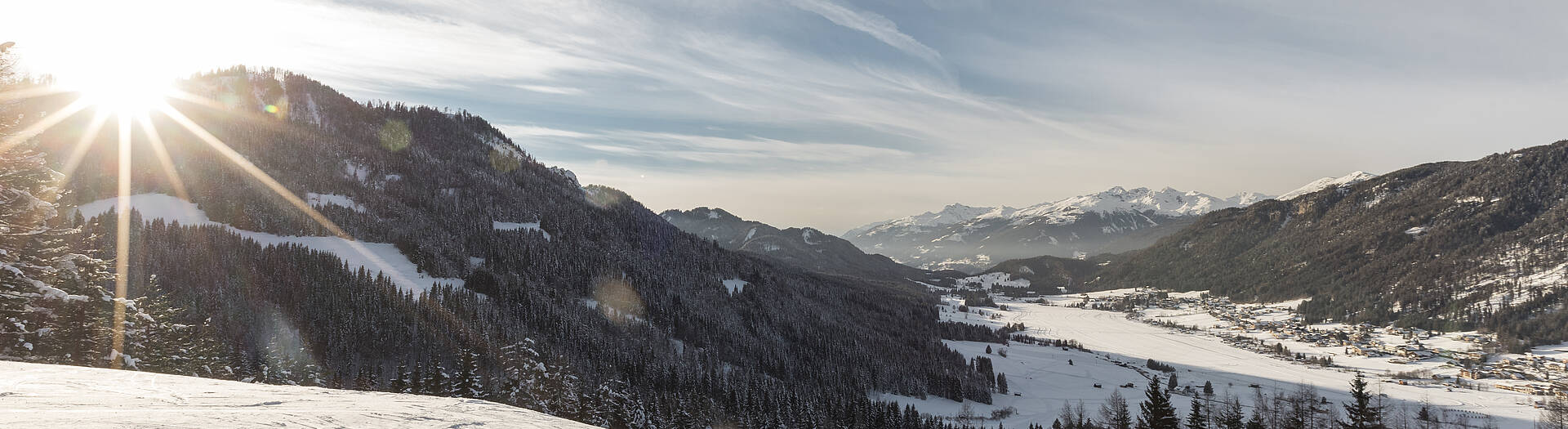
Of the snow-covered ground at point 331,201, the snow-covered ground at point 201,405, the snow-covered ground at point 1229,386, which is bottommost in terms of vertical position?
the snow-covered ground at point 1229,386

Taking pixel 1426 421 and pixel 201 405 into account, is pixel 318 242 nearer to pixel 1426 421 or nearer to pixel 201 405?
pixel 201 405

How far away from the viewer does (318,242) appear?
125125 millimetres

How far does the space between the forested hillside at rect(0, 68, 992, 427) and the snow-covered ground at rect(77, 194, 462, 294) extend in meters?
2.01

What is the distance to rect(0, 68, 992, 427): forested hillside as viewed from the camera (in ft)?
252

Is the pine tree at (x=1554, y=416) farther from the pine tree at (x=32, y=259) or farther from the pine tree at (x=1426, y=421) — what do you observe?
the pine tree at (x=32, y=259)

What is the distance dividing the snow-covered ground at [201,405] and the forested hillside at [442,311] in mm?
19856

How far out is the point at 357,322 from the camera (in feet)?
310

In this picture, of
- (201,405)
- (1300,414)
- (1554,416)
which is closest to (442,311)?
(201,405)

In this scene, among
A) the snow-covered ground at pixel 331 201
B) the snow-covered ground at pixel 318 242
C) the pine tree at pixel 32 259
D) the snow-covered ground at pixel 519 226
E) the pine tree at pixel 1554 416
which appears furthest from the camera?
the snow-covered ground at pixel 519 226

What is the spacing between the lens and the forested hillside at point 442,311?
76750 millimetres

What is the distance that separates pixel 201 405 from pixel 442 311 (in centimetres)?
10635

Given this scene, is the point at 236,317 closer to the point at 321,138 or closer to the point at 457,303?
the point at 457,303

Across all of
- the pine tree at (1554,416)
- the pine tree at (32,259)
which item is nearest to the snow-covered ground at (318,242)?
the pine tree at (32,259)

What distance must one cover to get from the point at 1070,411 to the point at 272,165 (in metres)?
206
